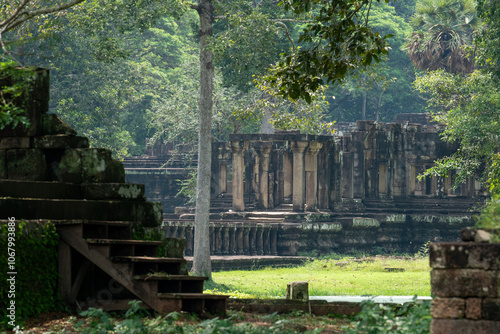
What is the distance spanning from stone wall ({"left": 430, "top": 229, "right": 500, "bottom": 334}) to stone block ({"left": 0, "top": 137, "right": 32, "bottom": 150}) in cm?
645

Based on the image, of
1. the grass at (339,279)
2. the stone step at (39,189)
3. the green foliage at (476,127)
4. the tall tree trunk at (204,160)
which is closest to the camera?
the stone step at (39,189)

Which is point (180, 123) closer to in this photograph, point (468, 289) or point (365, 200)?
point (365, 200)

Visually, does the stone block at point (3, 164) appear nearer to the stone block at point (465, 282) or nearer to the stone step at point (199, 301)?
the stone step at point (199, 301)

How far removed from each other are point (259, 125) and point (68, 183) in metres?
36.8

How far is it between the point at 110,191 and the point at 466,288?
219 inches

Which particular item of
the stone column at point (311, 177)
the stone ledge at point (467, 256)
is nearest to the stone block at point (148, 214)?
the stone ledge at point (467, 256)

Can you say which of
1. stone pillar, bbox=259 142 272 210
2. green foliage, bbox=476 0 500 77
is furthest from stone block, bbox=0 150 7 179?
stone pillar, bbox=259 142 272 210

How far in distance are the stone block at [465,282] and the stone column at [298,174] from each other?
26.0 meters

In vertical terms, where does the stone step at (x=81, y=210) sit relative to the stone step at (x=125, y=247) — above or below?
above

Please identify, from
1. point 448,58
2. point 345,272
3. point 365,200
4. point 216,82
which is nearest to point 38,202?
point 345,272

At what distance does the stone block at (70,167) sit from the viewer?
12289mm

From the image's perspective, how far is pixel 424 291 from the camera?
19.1 meters

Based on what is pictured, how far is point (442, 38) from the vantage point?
1569 inches

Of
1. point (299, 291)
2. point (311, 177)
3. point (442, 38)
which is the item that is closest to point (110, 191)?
point (299, 291)
